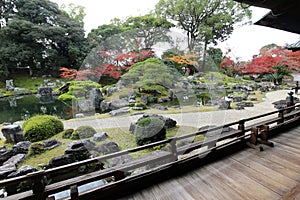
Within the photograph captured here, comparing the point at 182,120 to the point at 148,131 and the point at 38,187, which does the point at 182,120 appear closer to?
the point at 148,131

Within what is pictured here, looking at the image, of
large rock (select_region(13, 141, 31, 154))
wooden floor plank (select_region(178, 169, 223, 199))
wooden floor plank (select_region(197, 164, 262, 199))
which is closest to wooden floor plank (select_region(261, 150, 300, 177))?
wooden floor plank (select_region(197, 164, 262, 199))

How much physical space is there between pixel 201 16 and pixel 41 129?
5253mm

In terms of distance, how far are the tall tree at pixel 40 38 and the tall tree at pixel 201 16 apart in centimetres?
497

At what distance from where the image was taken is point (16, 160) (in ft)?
9.50

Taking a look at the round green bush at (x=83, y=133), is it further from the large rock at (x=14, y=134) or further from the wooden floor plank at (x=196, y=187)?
the wooden floor plank at (x=196, y=187)

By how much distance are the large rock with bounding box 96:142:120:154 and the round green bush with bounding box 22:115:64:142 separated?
157cm

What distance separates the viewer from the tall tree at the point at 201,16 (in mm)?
4098

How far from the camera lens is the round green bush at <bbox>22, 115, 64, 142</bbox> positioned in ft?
12.4

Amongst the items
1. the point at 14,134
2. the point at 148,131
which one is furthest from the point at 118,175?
the point at 14,134

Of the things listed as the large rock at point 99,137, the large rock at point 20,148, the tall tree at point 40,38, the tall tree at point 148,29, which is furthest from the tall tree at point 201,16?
the tall tree at point 40,38

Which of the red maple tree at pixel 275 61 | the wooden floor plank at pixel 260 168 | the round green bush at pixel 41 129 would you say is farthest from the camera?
the red maple tree at pixel 275 61

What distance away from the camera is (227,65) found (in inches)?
419

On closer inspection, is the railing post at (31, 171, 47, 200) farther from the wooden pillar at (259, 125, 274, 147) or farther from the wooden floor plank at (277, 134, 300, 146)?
the wooden floor plank at (277, 134, 300, 146)

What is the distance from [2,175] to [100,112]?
3.15m
